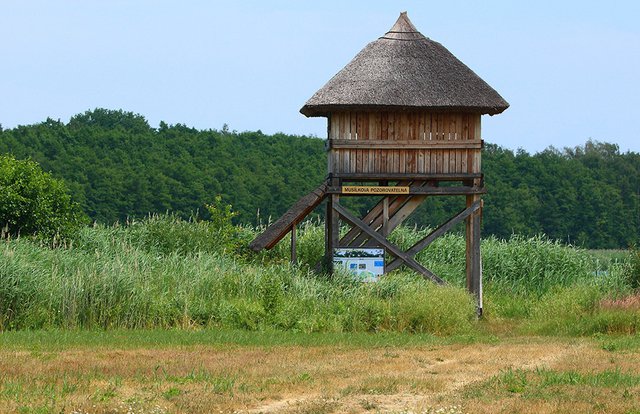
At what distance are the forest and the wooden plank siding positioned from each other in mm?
29384

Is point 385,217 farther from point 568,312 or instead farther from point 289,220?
point 568,312

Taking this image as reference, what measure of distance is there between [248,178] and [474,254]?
34905mm

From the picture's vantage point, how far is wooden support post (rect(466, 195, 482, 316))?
1035 inches

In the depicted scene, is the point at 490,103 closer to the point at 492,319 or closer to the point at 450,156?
the point at 450,156

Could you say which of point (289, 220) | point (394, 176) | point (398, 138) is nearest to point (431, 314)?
point (394, 176)

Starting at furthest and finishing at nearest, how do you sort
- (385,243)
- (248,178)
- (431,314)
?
(248,178) < (385,243) < (431,314)

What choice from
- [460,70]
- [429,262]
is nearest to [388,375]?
[460,70]

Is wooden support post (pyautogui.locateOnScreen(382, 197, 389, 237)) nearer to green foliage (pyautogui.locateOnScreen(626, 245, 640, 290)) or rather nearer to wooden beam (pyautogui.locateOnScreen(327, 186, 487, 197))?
wooden beam (pyautogui.locateOnScreen(327, 186, 487, 197))

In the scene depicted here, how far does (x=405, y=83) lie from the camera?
25.7 metres

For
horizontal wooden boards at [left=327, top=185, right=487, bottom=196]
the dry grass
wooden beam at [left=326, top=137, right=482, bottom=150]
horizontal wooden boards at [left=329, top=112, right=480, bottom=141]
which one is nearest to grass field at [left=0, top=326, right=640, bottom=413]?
the dry grass

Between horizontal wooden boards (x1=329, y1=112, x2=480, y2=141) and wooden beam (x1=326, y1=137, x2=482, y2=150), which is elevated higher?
horizontal wooden boards (x1=329, y1=112, x2=480, y2=141)

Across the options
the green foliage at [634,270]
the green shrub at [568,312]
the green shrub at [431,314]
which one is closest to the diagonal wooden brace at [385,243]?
the green shrub at [568,312]

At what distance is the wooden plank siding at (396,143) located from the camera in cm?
2559

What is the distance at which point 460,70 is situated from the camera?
26578 millimetres
